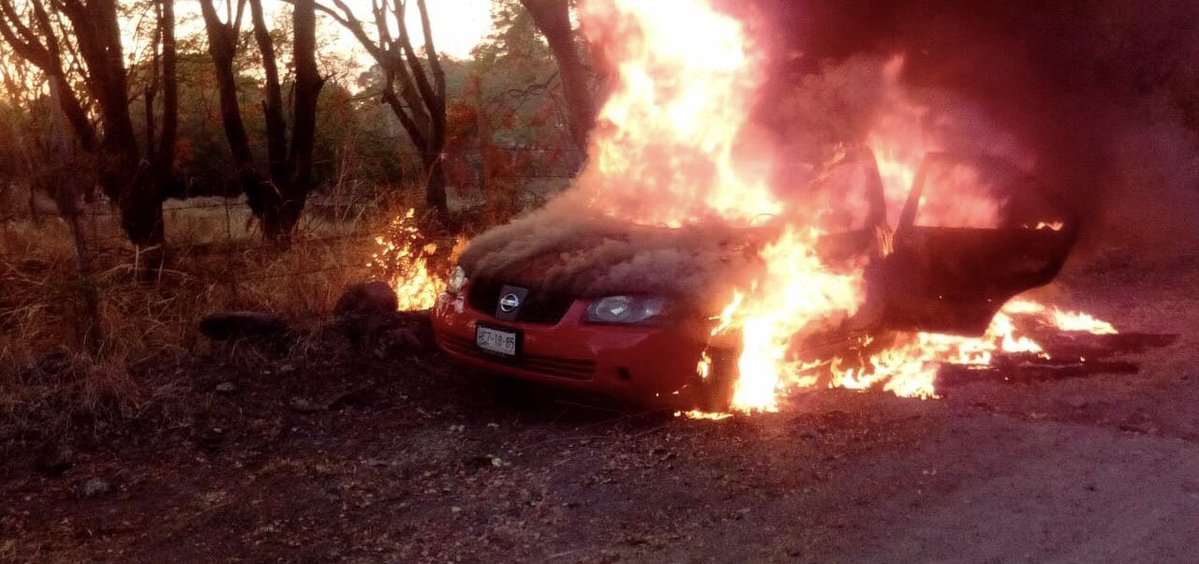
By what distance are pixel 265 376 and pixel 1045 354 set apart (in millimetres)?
5702

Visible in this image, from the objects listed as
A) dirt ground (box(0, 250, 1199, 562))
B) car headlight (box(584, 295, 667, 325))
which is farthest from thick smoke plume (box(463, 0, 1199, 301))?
dirt ground (box(0, 250, 1199, 562))

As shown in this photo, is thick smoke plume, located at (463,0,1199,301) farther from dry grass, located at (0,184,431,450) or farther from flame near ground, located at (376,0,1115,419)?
dry grass, located at (0,184,431,450)

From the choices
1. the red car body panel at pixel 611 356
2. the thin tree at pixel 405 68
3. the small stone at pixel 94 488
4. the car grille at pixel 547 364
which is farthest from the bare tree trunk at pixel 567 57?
the small stone at pixel 94 488

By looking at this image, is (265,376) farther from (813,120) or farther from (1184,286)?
(1184,286)

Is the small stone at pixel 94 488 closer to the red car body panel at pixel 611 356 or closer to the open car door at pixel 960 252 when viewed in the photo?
the red car body panel at pixel 611 356

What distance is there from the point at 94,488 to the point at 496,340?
2264 mm

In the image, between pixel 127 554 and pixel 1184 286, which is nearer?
pixel 127 554

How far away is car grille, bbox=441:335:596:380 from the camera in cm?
559

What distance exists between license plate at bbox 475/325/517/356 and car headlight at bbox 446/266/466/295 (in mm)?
521

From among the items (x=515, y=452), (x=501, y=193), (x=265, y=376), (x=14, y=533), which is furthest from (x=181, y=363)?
(x=501, y=193)

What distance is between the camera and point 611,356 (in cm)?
550

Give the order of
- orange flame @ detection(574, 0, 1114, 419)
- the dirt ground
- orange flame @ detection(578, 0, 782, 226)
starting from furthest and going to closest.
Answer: orange flame @ detection(578, 0, 782, 226)
orange flame @ detection(574, 0, 1114, 419)
the dirt ground

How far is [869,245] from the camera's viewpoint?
668 centimetres

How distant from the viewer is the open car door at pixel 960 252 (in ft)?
22.4
